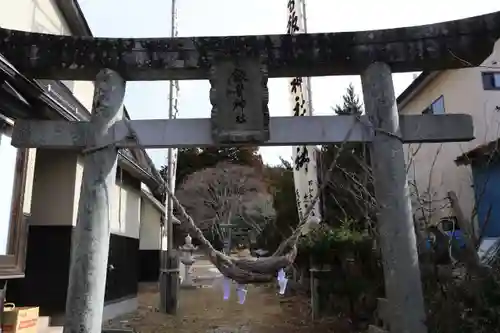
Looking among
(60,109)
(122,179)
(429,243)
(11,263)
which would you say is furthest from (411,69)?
(122,179)

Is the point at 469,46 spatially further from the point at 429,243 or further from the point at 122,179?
the point at 122,179

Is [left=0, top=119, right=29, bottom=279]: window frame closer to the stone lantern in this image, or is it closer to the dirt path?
the dirt path

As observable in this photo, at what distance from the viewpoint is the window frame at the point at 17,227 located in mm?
5594

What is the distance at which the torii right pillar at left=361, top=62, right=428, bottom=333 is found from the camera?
4.10 m

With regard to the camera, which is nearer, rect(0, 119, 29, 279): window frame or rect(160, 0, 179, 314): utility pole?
rect(0, 119, 29, 279): window frame

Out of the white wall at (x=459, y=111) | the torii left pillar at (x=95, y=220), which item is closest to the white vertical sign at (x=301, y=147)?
the white wall at (x=459, y=111)

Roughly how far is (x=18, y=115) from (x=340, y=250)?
6.47 m

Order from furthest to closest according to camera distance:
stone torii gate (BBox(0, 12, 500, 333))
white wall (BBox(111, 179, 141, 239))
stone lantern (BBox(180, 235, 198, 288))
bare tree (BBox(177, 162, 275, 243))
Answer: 1. bare tree (BBox(177, 162, 275, 243))
2. stone lantern (BBox(180, 235, 198, 288))
3. white wall (BBox(111, 179, 141, 239))
4. stone torii gate (BBox(0, 12, 500, 333))

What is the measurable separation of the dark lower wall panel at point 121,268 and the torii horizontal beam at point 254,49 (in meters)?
5.96

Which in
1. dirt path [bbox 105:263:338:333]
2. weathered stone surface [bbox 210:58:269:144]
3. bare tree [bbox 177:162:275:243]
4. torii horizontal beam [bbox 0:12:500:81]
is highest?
bare tree [bbox 177:162:275:243]

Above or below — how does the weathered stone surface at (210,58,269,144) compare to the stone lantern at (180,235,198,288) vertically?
above

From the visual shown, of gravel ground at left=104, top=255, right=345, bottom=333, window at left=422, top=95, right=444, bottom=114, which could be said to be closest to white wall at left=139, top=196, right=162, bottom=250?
gravel ground at left=104, top=255, right=345, bottom=333

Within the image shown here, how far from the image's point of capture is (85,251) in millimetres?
4141

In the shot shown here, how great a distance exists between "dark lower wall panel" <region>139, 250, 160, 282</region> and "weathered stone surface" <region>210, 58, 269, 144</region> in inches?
570
